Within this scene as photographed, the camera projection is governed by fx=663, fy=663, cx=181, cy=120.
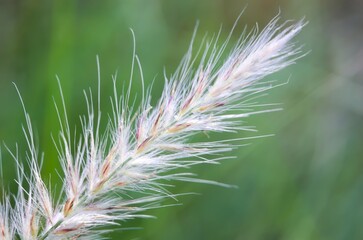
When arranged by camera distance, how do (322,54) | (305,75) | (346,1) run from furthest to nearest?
(346,1), (322,54), (305,75)

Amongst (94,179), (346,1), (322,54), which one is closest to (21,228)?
(94,179)

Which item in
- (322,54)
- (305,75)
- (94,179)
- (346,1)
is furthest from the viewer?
(346,1)

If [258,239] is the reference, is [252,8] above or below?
above

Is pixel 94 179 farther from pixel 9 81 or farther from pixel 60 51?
pixel 9 81

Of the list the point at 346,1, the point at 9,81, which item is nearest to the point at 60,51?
the point at 9,81

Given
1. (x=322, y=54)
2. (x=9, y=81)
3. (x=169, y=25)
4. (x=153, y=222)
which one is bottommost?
(x=153, y=222)

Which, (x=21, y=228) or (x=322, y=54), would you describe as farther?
(x=322, y=54)
